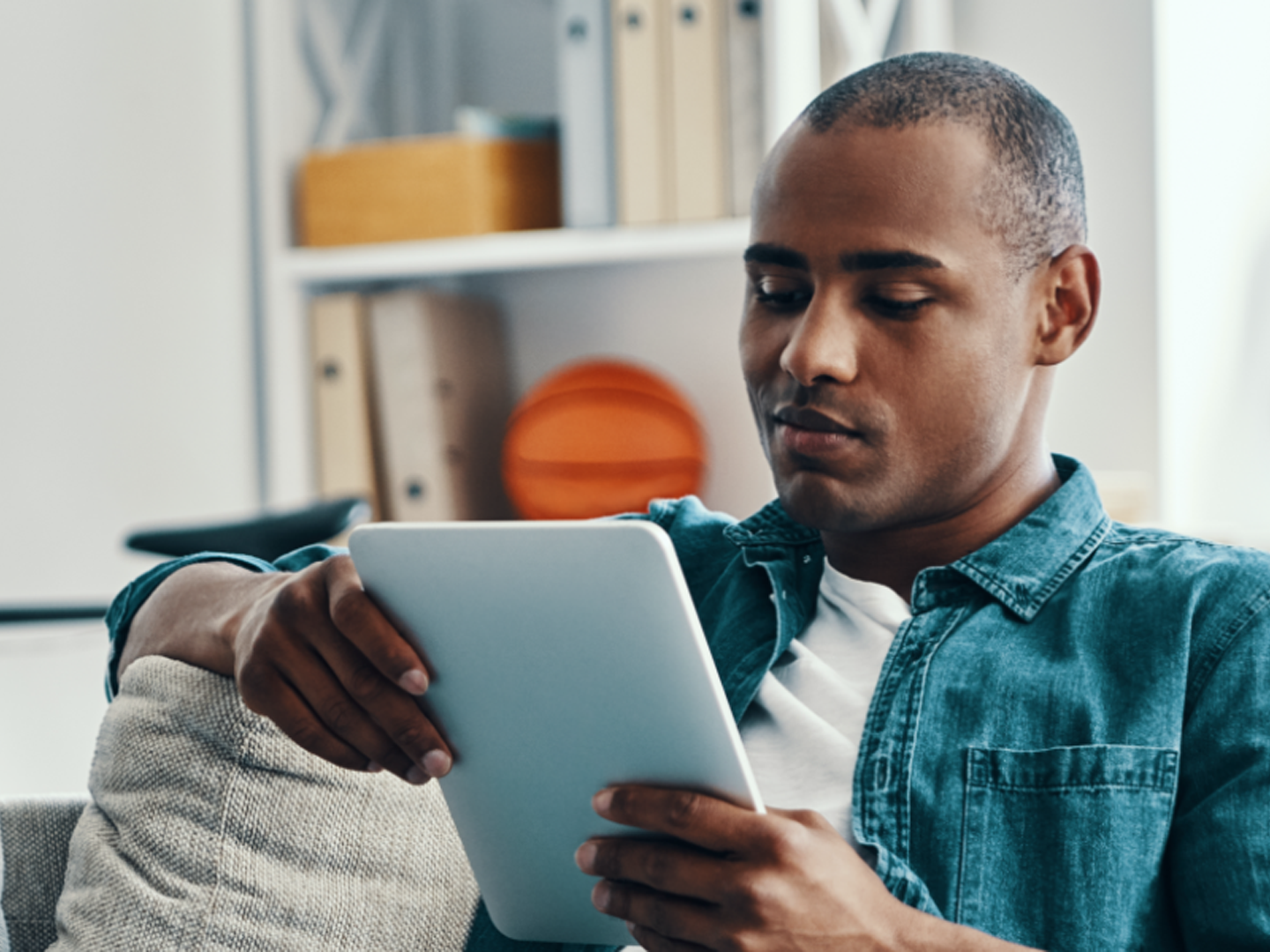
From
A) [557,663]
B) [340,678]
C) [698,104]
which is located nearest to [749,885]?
[557,663]

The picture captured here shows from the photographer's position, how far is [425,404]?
74.7 inches

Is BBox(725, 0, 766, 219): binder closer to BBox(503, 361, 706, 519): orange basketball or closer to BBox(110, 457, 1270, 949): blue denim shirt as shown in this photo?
BBox(503, 361, 706, 519): orange basketball

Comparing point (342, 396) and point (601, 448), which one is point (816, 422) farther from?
point (342, 396)

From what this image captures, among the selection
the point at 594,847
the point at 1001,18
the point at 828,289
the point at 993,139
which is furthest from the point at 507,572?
the point at 1001,18

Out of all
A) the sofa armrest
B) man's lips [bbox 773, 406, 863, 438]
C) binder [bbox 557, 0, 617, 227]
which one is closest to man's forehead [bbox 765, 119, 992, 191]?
man's lips [bbox 773, 406, 863, 438]

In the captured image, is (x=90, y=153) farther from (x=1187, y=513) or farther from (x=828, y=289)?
(x=1187, y=513)

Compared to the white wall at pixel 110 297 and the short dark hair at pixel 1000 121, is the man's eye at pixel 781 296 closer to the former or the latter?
the short dark hair at pixel 1000 121

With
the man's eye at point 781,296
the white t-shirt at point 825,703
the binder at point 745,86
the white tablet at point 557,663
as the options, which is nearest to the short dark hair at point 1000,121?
the man's eye at point 781,296

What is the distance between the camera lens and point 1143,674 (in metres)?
0.71

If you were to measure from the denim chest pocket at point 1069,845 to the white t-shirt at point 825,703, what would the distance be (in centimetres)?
8

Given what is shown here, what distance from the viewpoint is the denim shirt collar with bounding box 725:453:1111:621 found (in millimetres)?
785

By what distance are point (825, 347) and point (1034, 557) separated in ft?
0.63

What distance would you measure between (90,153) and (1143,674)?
1.66 metres

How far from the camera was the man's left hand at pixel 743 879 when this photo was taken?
0.56 metres
